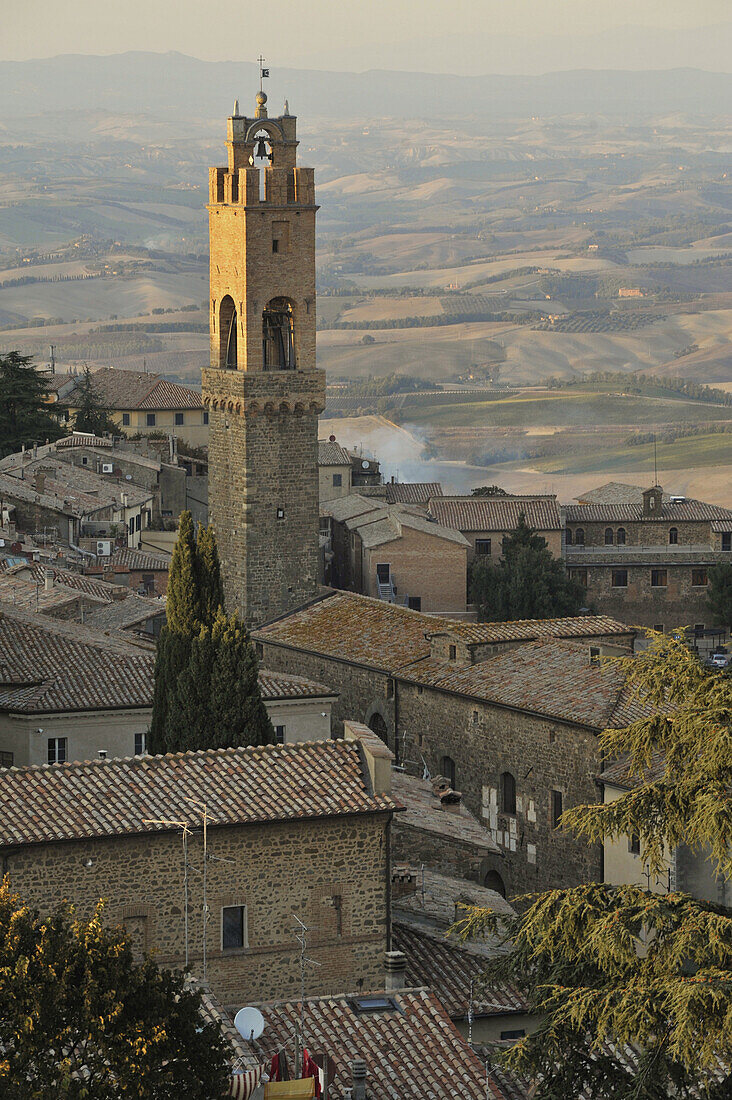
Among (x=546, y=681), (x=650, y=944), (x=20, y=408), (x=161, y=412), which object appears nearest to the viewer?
(x=650, y=944)

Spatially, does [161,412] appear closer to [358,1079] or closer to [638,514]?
[638,514]

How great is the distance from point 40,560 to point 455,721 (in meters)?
16.4

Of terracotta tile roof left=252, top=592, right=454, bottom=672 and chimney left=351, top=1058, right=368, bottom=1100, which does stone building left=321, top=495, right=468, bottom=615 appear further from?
chimney left=351, top=1058, right=368, bottom=1100

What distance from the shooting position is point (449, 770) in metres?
41.6

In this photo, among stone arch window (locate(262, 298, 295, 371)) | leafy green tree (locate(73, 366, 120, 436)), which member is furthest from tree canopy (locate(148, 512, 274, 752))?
leafy green tree (locate(73, 366, 120, 436))

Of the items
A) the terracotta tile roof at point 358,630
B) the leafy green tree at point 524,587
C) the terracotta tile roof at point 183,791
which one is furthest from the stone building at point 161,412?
the terracotta tile roof at point 183,791

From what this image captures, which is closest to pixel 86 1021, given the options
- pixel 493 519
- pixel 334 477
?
pixel 493 519

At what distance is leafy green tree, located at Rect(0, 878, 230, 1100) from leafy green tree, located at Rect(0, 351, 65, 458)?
61.1 meters

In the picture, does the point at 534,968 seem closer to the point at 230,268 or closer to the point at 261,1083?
the point at 261,1083

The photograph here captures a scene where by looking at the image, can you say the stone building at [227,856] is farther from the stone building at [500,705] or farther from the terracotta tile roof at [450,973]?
the stone building at [500,705]

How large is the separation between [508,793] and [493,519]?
3857 cm

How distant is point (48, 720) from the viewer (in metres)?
33.3

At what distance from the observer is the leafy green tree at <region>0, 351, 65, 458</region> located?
7700cm

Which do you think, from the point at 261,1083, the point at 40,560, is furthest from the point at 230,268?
the point at 261,1083
